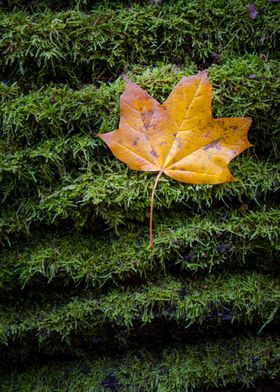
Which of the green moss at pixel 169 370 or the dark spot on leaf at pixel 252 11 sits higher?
the dark spot on leaf at pixel 252 11

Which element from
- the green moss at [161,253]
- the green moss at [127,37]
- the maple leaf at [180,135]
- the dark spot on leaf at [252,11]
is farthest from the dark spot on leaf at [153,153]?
the dark spot on leaf at [252,11]

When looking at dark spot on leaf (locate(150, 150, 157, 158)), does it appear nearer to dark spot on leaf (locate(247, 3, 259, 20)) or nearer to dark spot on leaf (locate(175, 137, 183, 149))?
dark spot on leaf (locate(175, 137, 183, 149))

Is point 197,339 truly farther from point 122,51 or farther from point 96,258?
point 122,51

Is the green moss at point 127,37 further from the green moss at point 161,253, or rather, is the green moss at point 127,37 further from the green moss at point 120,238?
the green moss at point 161,253

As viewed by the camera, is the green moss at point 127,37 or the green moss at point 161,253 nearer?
the green moss at point 161,253

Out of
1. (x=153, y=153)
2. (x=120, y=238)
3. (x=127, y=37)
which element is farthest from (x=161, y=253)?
(x=127, y=37)

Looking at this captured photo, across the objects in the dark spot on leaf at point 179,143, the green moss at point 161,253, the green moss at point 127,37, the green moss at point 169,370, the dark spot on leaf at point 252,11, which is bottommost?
the green moss at point 169,370

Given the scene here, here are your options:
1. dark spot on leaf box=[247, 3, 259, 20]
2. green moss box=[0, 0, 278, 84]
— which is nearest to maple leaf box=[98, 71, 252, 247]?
green moss box=[0, 0, 278, 84]
